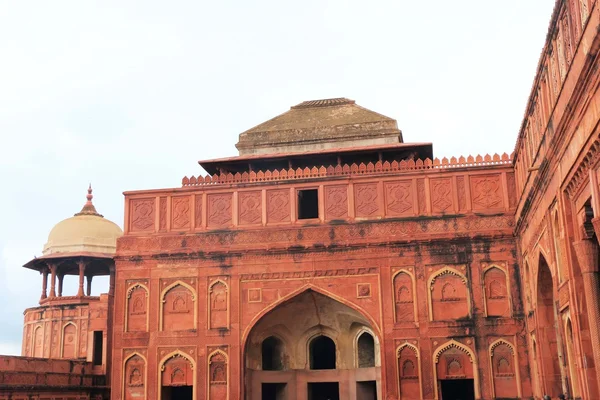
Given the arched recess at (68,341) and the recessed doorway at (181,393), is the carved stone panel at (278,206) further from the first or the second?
the arched recess at (68,341)

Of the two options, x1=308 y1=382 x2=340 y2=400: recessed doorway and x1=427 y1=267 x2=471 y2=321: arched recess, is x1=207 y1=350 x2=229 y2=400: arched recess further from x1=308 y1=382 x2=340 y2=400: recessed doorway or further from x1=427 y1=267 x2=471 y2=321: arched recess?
x1=427 y1=267 x2=471 y2=321: arched recess

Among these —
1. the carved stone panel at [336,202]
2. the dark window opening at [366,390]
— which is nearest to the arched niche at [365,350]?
the dark window opening at [366,390]

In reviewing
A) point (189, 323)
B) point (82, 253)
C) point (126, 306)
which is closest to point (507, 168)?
point (189, 323)

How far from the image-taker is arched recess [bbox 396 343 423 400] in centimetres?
1612

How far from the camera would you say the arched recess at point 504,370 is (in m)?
15.7

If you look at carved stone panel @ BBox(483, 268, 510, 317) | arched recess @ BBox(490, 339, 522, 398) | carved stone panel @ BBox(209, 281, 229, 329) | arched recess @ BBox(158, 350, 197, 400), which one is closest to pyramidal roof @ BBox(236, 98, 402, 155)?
carved stone panel @ BBox(209, 281, 229, 329)

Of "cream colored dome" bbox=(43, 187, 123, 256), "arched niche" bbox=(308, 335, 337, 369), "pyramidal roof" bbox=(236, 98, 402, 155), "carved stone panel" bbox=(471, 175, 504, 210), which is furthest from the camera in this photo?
"cream colored dome" bbox=(43, 187, 123, 256)

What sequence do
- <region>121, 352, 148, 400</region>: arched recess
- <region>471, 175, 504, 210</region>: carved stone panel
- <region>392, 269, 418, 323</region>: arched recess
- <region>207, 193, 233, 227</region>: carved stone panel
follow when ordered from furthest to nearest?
<region>207, 193, 233, 227</region>: carved stone panel → <region>121, 352, 148, 400</region>: arched recess → <region>471, 175, 504, 210</region>: carved stone panel → <region>392, 269, 418, 323</region>: arched recess

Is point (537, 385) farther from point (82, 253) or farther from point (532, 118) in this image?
point (82, 253)

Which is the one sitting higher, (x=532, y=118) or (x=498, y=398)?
(x=532, y=118)

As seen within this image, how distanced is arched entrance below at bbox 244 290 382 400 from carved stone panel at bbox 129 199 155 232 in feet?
12.1

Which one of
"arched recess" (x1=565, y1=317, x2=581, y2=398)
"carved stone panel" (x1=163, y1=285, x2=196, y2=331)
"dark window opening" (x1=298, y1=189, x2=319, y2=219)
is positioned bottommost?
"arched recess" (x1=565, y1=317, x2=581, y2=398)

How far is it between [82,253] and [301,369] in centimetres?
1003

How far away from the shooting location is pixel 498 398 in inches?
616
